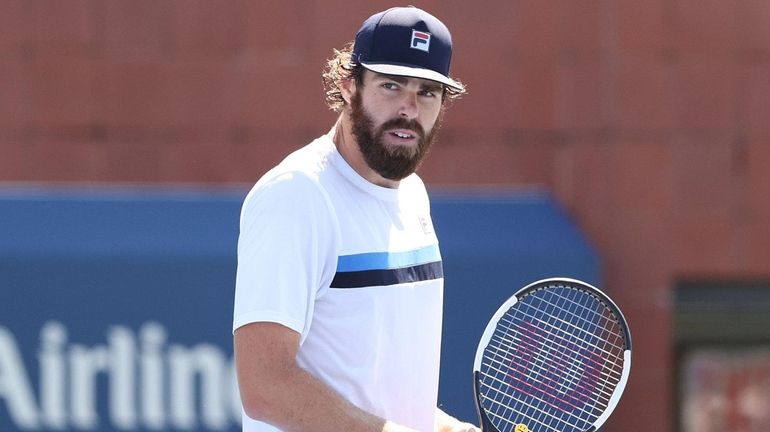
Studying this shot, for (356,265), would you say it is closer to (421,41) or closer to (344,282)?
(344,282)

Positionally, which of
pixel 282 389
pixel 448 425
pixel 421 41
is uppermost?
pixel 421 41

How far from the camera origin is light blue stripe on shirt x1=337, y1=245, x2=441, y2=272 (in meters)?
2.86

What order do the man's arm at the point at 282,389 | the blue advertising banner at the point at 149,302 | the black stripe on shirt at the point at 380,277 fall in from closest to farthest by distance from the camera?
the man's arm at the point at 282,389, the black stripe on shirt at the point at 380,277, the blue advertising banner at the point at 149,302

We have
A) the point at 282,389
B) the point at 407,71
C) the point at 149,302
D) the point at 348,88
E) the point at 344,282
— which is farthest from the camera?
the point at 149,302

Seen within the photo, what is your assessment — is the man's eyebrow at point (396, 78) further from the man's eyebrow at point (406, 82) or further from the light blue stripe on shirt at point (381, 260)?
the light blue stripe on shirt at point (381, 260)

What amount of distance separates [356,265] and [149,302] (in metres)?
3.57

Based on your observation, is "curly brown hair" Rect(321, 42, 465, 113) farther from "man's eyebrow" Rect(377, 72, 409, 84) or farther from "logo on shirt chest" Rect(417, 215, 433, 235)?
"logo on shirt chest" Rect(417, 215, 433, 235)

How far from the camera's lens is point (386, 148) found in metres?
2.97

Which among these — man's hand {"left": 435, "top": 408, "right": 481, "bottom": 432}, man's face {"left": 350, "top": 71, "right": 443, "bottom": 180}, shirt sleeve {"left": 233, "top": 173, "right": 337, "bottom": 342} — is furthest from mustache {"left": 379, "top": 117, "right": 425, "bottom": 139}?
man's hand {"left": 435, "top": 408, "right": 481, "bottom": 432}

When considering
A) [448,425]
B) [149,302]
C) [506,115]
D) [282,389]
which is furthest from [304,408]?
[506,115]

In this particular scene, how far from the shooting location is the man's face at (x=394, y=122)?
2.97 m

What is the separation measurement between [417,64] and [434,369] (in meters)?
0.63

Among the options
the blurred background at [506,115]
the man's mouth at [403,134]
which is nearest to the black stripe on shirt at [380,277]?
the man's mouth at [403,134]

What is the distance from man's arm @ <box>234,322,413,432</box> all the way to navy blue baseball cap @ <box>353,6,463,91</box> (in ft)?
1.97
